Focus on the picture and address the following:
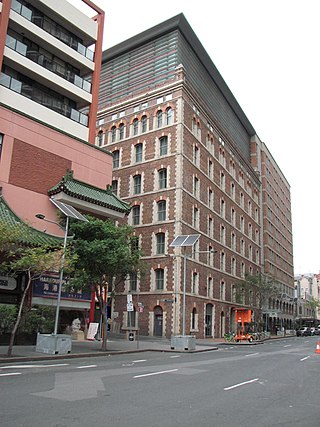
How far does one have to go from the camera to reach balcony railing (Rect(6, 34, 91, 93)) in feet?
87.7

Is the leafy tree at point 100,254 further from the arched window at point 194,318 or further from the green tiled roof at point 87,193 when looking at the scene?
the arched window at point 194,318

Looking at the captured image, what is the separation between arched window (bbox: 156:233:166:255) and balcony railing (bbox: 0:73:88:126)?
13419 mm

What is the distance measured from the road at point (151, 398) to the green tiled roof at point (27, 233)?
21.9 feet

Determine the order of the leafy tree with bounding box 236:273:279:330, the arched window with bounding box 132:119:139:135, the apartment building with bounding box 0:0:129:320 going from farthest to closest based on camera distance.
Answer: the leafy tree with bounding box 236:273:279:330, the arched window with bounding box 132:119:139:135, the apartment building with bounding box 0:0:129:320

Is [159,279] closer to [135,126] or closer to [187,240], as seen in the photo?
[187,240]

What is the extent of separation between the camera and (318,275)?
144375 millimetres

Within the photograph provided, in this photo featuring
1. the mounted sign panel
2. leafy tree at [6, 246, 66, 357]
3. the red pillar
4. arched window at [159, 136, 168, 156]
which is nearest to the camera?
leafy tree at [6, 246, 66, 357]

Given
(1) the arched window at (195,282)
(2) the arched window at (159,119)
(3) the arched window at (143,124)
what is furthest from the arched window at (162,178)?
(1) the arched window at (195,282)

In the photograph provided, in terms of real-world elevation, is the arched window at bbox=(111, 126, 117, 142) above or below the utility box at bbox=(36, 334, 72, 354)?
above

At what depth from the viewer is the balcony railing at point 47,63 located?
2672 centimetres

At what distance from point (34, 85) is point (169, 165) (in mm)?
15434

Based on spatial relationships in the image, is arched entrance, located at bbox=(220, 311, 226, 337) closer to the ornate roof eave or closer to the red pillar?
the ornate roof eave

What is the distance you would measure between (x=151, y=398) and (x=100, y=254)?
42.1 ft

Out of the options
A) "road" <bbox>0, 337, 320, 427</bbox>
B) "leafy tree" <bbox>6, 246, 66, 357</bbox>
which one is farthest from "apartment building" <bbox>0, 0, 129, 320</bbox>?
"road" <bbox>0, 337, 320, 427</bbox>
